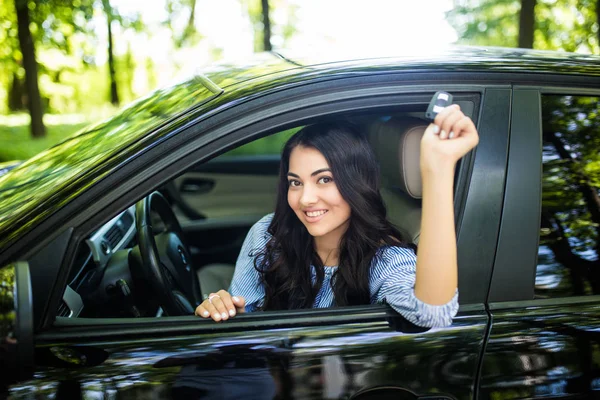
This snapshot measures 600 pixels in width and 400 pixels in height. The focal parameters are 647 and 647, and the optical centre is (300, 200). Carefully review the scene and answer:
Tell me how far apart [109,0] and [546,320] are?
31.7ft

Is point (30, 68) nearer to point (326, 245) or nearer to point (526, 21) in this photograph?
point (526, 21)

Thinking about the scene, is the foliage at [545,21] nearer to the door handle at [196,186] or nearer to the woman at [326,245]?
the door handle at [196,186]

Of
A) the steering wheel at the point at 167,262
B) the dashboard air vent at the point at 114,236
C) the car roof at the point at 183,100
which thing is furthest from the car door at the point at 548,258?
the dashboard air vent at the point at 114,236

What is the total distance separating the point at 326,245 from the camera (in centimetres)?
186

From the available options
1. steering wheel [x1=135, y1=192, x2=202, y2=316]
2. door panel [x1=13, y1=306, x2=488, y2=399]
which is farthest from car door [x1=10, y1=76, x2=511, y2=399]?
steering wheel [x1=135, y1=192, x2=202, y2=316]

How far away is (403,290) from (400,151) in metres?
0.43

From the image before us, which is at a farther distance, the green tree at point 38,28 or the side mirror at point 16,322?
the green tree at point 38,28

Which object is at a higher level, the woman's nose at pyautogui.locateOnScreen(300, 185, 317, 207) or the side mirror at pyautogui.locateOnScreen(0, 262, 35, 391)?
the woman's nose at pyautogui.locateOnScreen(300, 185, 317, 207)

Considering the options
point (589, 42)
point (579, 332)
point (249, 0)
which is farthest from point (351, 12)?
point (579, 332)

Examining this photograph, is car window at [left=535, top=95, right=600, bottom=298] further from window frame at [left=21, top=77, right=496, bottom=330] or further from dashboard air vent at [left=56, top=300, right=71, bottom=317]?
dashboard air vent at [left=56, top=300, right=71, bottom=317]

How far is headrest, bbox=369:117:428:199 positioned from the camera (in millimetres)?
1758

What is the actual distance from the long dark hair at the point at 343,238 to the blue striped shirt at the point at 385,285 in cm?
2

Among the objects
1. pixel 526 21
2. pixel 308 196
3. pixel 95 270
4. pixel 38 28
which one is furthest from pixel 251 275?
pixel 38 28

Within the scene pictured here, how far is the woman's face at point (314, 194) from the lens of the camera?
1.73 m
